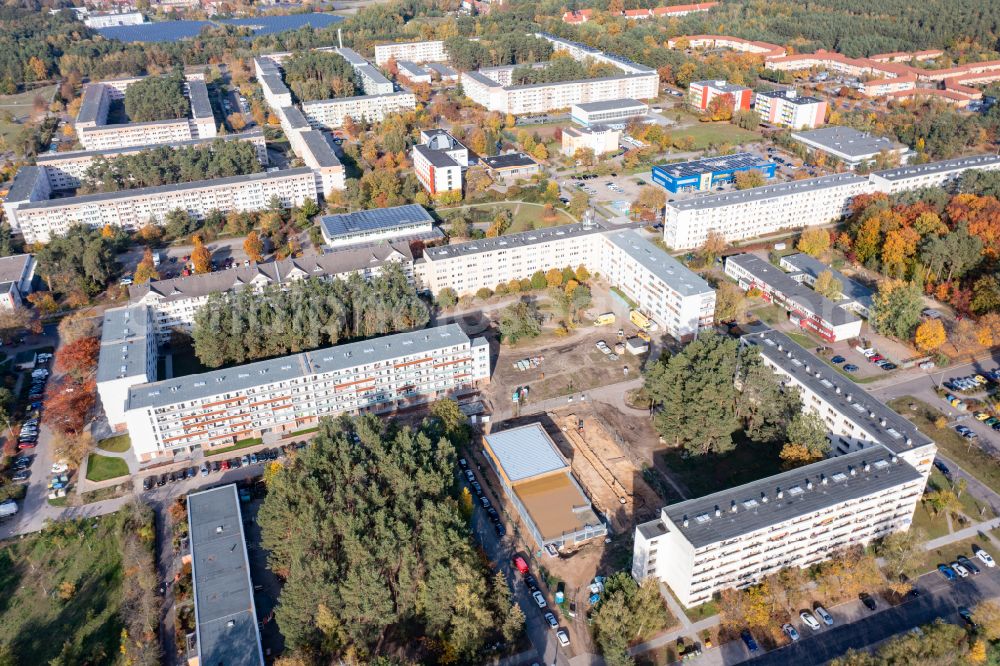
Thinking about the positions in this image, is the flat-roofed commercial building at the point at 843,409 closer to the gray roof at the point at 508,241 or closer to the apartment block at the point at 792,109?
the gray roof at the point at 508,241

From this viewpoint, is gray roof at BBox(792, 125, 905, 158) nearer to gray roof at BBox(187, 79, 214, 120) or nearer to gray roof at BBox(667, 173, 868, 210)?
gray roof at BBox(667, 173, 868, 210)

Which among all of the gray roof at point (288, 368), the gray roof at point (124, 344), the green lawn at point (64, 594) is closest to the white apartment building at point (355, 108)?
the gray roof at point (124, 344)

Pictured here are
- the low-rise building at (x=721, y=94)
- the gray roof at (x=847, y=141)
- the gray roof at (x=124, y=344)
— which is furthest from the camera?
the low-rise building at (x=721, y=94)

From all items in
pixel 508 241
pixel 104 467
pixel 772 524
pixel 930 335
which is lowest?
pixel 104 467

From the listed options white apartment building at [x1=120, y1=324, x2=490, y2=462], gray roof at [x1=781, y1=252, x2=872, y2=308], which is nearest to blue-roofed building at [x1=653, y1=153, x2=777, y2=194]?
gray roof at [x1=781, y1=252, x2=872, y2=308]

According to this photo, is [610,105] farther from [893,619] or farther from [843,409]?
[893,619]

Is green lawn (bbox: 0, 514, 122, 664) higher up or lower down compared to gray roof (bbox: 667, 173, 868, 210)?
lower down

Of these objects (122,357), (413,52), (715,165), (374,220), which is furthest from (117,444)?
(413,52)
